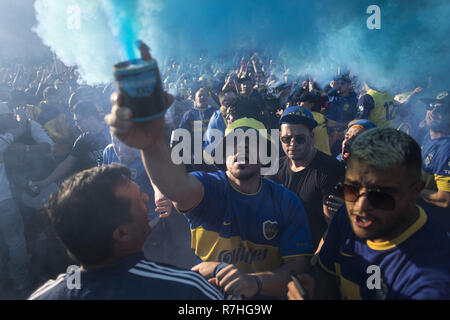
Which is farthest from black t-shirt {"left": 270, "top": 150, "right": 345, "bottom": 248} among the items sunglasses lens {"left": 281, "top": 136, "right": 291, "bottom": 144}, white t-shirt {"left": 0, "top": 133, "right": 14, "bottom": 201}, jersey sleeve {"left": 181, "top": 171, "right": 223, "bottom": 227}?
white t-shirt {"left": 0, "top": 133, "right": 14, "bottom": 201}

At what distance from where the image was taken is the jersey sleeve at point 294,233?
88.5 inches

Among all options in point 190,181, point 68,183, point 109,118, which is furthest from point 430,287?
point 68,183

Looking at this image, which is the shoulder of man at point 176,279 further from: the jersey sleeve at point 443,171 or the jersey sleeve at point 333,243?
the jersey sleeve at point 443,171

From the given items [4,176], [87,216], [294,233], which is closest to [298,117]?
[294,233]

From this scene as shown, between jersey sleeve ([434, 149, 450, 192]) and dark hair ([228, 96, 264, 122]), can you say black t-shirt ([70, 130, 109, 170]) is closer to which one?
dark hair ([228, 96, 264, 122])

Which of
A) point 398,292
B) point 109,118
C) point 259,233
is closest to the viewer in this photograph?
point 109,118

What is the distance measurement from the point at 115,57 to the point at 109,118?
Result: 0.92 metres

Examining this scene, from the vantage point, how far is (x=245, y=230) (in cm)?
229

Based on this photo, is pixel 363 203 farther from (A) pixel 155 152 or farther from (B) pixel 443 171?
(B) pixel 443 171

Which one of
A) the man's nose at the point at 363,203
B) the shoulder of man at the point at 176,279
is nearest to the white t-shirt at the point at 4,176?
the shoulder of man at the point at 176,279

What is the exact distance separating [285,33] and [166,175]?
7560 millimetres

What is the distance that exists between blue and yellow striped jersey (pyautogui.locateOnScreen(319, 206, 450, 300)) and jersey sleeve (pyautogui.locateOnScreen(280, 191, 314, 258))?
0.37 metres

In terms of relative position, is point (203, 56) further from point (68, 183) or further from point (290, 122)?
point (68, 183)

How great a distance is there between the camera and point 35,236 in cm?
491
